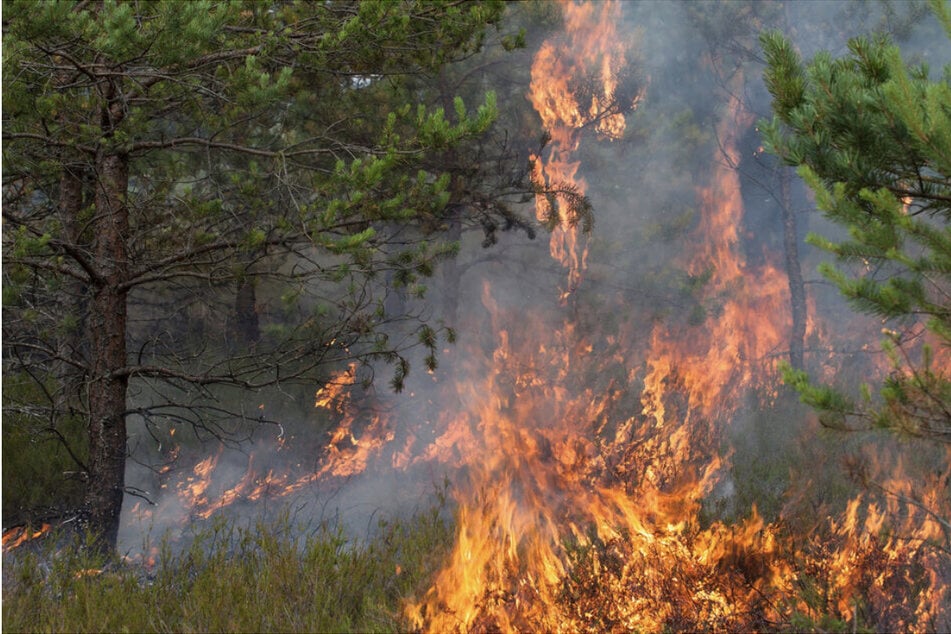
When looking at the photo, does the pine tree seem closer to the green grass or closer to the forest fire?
→ the green grass

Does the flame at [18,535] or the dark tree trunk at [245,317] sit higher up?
the dark tree trunk at [245,317]

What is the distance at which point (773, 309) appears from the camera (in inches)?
456

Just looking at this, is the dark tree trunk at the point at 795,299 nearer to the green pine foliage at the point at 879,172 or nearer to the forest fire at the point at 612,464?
the forest fire at the point at 612,464

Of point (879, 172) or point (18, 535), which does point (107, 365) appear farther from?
point (879, 172)

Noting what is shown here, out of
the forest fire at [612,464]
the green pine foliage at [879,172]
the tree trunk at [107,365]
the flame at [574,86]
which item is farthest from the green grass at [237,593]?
A: the flame at [574,86]

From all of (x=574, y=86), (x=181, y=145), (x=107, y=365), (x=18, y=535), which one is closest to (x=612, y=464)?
(x=107, y=365)

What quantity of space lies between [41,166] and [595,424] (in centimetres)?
615

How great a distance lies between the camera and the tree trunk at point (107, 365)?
6219 mm

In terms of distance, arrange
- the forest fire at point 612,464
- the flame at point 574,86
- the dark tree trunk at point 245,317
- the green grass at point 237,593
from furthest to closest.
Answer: the dark tree trunk at point 245,317, the flame at point 574,86, the forest fire at point 612,464, the green grass at point 237,593

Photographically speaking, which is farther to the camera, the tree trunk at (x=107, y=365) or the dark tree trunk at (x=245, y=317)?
the dark tree trunk at (x=245, y=317)

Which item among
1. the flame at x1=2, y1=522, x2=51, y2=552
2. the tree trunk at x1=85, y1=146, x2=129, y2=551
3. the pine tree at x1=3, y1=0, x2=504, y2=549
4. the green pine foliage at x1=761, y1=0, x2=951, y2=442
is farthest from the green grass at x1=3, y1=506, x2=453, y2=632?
the green pine foliage at x1=761, y1=0, x2=951, y2=442

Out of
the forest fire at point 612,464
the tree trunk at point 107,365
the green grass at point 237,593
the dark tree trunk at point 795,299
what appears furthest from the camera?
the dark tree trunk at point 795,299

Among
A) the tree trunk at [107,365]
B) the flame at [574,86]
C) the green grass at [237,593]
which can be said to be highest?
the flame at [574,86]

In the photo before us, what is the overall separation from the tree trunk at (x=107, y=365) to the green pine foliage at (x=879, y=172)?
4.96 metres
